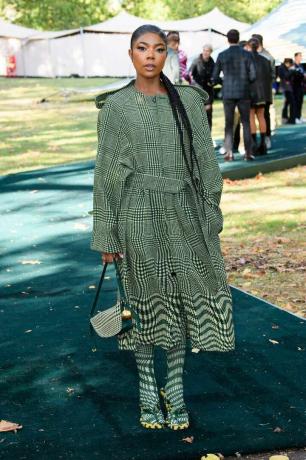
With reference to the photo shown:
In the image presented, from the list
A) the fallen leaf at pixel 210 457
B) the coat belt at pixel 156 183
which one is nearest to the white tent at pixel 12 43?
the coat belt at pixel 156 183

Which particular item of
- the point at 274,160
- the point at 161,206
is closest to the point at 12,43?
the point at 274,160

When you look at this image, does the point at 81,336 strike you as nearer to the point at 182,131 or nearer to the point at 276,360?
the point at 276,360

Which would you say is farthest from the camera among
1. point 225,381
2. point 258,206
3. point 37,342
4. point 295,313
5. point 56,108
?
point 56,108

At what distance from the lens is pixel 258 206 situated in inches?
434

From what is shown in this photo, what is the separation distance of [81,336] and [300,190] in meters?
6.85

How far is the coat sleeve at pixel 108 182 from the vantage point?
4145 mm

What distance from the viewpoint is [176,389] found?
170 inches

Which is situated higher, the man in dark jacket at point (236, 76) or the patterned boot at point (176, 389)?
the man in dark jacket at point (236, 76)

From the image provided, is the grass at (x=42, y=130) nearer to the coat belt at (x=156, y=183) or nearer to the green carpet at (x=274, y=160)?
the green carpet at (x=274, y=160)

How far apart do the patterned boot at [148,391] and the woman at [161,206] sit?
0.31ft

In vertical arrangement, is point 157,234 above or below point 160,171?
below

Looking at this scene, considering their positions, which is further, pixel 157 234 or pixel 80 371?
pixel 80 371

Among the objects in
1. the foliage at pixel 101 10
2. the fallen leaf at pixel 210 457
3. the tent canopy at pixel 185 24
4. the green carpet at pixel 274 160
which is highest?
the foliage at pixel 101 10

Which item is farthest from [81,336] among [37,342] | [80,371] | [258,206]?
[258,206]
